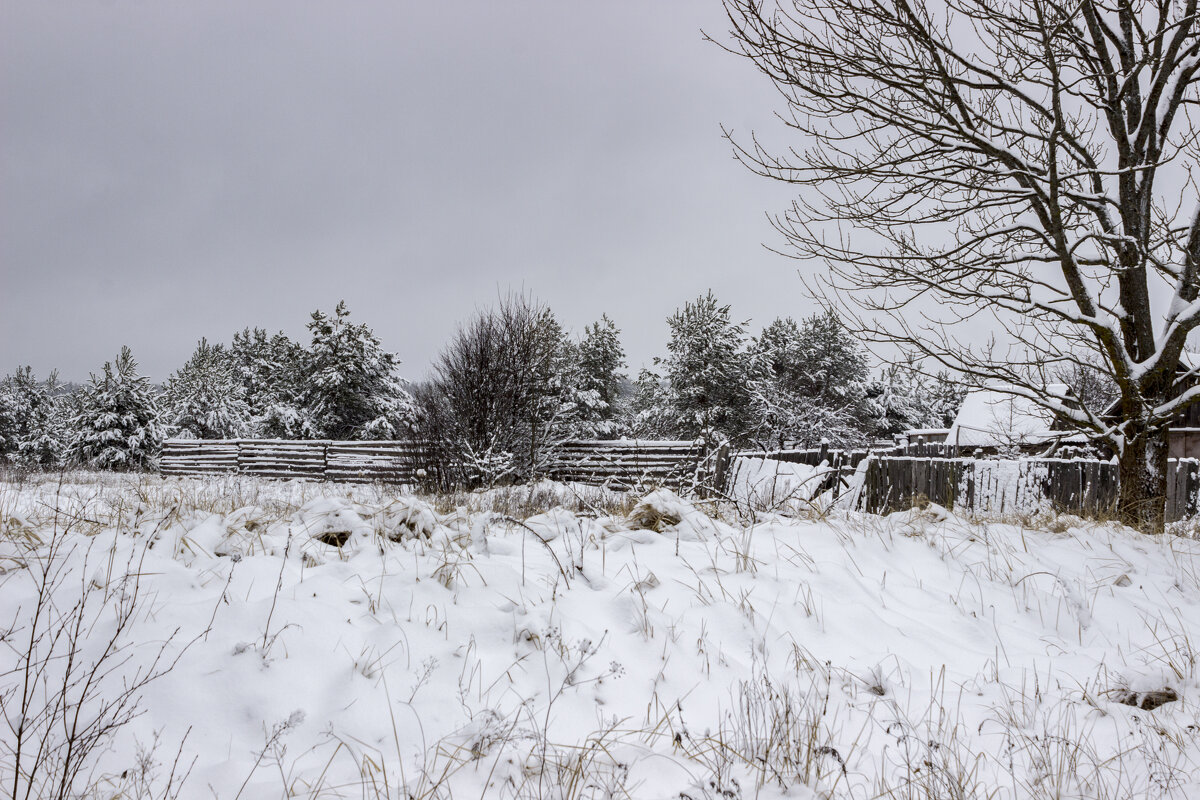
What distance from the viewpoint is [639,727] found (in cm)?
176

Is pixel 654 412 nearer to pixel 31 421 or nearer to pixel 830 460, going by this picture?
pixel 830 460

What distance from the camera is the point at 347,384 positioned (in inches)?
1005

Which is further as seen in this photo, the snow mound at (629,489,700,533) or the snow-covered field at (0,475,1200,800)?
the snow mound at (629,489,700,533)

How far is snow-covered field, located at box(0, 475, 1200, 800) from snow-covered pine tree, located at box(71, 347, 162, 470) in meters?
23.7

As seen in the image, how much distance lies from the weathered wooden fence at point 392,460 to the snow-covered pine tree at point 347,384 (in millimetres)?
4463

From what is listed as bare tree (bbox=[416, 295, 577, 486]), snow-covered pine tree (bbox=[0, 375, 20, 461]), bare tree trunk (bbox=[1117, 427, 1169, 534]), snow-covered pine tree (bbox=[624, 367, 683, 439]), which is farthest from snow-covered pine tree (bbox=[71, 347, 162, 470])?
bare tree trunk (bbox=[1117, 427, 1169, 534])

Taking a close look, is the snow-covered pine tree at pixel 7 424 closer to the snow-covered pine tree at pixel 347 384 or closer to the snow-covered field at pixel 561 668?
the snow-covered pine tree at pixel 347 384

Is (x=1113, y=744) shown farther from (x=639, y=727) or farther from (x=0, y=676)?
(x=0, y=676)

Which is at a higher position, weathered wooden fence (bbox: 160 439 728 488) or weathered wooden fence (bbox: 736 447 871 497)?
weathered wooden fence (bbox: 736 447 871 497)

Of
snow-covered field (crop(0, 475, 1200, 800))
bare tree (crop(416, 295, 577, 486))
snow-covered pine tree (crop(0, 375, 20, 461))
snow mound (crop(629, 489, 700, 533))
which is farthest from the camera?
snow-covered pine tree (crop(0, 375, 20, 461))

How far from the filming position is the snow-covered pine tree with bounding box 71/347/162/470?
2130 centimetres

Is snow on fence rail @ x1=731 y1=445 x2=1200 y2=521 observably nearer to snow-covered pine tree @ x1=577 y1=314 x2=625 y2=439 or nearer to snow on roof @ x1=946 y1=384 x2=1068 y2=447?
snow on roof @ x1=946 y1=384 x2=1068 y2=447

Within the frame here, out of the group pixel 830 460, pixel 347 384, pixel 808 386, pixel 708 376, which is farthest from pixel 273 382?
pixel 830 460

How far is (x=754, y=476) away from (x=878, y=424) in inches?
1179
